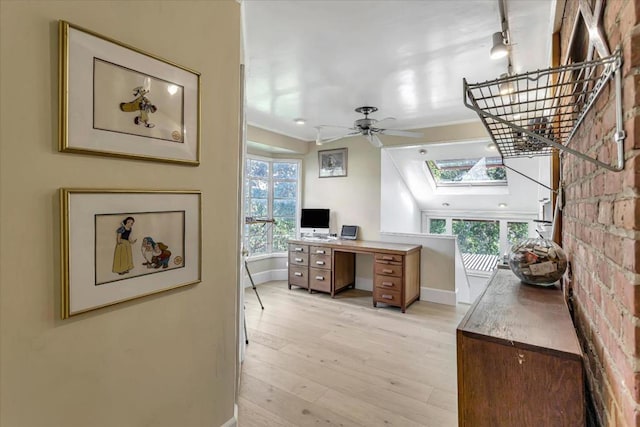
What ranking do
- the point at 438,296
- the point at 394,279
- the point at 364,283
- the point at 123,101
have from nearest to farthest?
the point at 123,101
the point at 394,279
the point at 438,296
the point at 364,283

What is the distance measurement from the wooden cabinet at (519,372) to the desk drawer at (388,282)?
2.90 metres

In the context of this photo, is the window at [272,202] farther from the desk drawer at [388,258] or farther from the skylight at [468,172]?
the skylight at [468,172]

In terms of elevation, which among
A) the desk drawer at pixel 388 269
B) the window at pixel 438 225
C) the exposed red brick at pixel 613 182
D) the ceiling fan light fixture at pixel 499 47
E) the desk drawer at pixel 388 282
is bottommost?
the desk drawer at pixel 388 282

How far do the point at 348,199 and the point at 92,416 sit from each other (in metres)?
4.23

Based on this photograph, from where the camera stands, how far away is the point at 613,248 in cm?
70

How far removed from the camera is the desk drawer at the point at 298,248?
468 cm

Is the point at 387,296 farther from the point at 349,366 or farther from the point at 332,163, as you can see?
the point at 332,163

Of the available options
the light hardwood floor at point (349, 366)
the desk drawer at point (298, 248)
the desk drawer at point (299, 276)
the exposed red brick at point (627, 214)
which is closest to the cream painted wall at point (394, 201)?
the desk drawer at point (298, 248)

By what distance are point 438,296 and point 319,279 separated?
1634 mm

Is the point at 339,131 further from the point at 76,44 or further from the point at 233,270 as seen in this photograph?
the point at 76,44

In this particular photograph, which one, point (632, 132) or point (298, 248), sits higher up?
point (632, 132)

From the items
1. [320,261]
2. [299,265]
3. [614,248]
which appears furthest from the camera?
[299,265]

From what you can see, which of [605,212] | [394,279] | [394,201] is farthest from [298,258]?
[605,212]

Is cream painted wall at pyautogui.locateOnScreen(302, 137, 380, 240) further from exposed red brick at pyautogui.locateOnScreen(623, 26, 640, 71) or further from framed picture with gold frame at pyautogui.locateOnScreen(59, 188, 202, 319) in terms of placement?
exposed red brick at pyautogui.locateOnScreen(623, 26, 640, 71)
